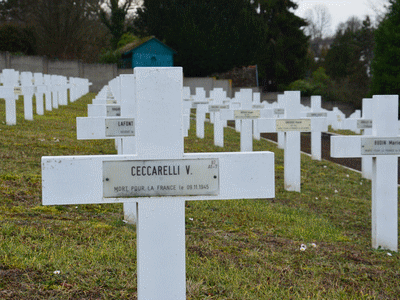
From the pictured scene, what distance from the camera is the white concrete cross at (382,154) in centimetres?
544

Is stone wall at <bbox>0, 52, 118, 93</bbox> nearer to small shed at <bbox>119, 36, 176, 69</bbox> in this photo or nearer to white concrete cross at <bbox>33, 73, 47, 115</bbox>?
small shed at <bbox>119, 36, 176, 69</bbox>

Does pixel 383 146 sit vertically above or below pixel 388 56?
below

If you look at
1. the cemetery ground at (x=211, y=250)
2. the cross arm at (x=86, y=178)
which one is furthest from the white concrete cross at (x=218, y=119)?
the cross arm at (x=86, y=178)

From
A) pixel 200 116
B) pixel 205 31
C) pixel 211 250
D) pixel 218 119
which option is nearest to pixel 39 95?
pixel 200 116

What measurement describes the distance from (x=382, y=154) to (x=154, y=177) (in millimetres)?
3387

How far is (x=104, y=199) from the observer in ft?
9.04

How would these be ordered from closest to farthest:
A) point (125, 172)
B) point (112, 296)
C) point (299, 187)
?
point (125, 172) < point (112, 296) < point (299, 187)

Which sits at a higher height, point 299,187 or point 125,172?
point 125,172

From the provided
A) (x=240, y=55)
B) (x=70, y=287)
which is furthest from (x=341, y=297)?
(x=240, y=55)

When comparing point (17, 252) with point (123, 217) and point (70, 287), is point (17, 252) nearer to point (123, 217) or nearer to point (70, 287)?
point (70, 287)

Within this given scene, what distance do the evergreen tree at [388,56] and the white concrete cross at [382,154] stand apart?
24.6 metres

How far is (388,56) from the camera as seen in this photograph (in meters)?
29.7

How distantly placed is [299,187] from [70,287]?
554cm

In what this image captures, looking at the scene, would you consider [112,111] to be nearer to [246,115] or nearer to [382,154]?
[382,154]
